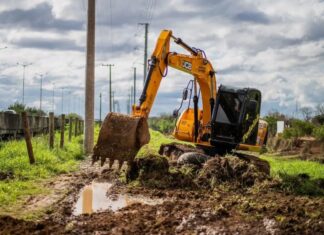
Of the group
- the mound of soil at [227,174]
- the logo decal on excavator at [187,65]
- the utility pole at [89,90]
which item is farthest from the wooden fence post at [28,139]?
the utility pole at [89,90]

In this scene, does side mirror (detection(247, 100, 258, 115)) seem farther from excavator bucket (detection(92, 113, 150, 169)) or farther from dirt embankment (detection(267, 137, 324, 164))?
dirt embankment (detection(267, 137, 324, 164))

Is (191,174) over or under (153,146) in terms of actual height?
under

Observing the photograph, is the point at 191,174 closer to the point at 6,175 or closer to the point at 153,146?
the point at 6,175

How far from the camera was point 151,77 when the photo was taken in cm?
1458

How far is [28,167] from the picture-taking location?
15039 mm

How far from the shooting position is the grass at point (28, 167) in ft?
37.3

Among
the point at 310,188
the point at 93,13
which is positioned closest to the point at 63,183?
the point at 310,188

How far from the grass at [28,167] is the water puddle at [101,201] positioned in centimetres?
100

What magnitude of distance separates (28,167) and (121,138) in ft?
11.5

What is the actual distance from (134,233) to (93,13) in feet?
57.8

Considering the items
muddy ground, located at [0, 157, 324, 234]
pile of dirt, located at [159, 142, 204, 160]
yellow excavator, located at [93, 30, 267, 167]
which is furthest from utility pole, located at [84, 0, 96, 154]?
muddy ground, located at [0, 157, 324, 234]

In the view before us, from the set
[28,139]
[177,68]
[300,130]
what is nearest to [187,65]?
[177,68]

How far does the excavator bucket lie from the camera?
12.8 m

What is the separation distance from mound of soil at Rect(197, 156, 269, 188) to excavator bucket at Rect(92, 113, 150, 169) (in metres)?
1.64
